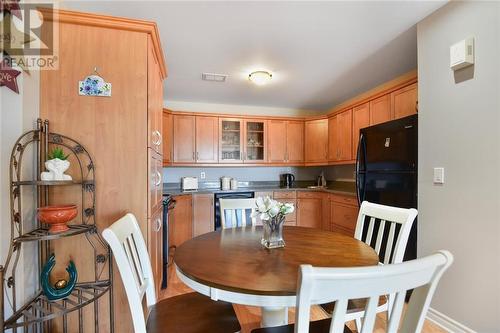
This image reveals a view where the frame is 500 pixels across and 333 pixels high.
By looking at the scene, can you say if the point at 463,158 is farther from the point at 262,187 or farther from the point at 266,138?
the point at 262,187

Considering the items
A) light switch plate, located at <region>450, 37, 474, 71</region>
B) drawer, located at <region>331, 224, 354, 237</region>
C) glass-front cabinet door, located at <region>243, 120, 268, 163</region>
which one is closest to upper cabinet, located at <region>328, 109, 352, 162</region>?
drawer, located at <region>331, 224, 354, 237</region>

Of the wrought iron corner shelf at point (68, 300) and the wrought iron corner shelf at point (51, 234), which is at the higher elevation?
the wrought iron corner shelf at point (51, 234)

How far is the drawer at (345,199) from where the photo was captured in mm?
3100

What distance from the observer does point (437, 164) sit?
1.78m

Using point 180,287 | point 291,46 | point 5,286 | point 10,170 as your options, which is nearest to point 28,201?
point 10,170

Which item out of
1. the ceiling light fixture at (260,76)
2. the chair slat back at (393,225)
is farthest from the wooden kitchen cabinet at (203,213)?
the chair slat back at (393,225)

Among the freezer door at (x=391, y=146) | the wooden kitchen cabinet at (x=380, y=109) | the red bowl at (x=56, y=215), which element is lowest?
the red bowl at (x=56, y=215)

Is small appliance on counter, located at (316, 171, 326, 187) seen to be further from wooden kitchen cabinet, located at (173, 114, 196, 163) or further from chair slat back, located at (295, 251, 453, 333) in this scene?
chair slat back, located at (295, 251, 453, 333)

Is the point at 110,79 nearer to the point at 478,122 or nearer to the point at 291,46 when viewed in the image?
the point at 291,46

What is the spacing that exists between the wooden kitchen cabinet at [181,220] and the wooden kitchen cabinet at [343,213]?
209cm

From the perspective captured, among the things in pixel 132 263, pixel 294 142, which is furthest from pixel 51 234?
pixel 294 142

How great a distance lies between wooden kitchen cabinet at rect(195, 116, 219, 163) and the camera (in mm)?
3805

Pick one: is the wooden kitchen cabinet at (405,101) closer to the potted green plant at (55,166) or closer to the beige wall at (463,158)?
the beige wall at (463,158)

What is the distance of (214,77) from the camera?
2893 millimetres
